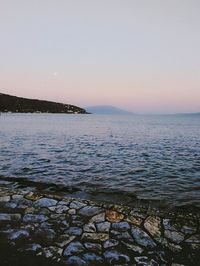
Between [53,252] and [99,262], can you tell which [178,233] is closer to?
[99,262]

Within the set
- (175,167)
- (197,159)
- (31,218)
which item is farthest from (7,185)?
(197,159)

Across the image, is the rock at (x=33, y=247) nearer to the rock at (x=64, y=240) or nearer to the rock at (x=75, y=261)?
the rock at (x=64, y=240)

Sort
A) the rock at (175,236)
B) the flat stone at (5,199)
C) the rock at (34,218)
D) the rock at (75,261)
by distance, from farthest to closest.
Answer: the flat stone at (5,199), the rock at (34,218), the rock at (175,236), the rock at (75,261)

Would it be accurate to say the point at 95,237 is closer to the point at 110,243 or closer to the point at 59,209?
the point at 110,243

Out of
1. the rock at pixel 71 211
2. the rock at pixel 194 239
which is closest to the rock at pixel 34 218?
the rock at pixel 71 211

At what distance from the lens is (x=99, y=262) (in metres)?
6.65

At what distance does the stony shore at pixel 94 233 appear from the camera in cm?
688

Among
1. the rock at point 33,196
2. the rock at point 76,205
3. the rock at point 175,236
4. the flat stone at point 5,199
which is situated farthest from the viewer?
the rock at point 33,196

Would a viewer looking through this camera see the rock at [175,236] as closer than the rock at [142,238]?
No

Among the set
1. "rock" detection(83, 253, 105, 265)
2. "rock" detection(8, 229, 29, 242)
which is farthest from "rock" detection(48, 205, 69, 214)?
"rock" detection(83, 253, 105, 265)

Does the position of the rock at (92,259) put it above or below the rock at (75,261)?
above

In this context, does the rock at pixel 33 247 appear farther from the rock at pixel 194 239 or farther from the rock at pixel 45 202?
the rock at pixel 194 239

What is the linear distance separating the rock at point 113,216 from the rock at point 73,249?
177 centimetres

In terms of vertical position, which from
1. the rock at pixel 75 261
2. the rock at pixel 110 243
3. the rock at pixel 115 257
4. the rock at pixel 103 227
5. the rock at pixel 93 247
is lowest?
the rock at pixel 75 261
